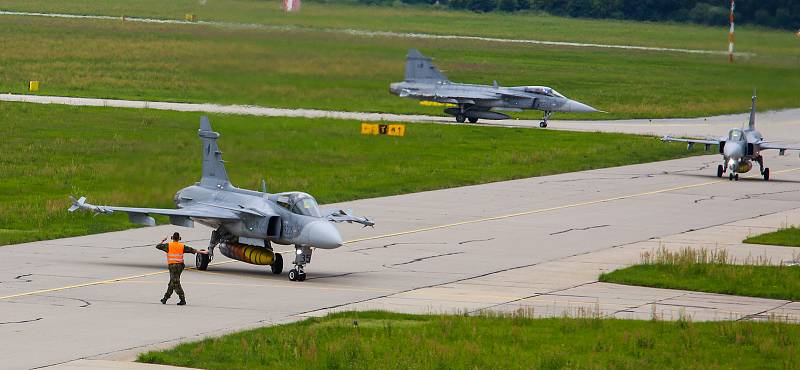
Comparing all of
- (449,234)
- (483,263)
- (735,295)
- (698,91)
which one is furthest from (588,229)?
(698,91)

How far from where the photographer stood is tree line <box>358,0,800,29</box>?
6938cm

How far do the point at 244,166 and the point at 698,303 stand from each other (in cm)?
1924

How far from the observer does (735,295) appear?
32.6m

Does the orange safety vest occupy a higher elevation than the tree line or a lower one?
lower

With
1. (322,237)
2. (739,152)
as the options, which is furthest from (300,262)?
(739,152)

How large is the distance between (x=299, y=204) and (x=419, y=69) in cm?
4704

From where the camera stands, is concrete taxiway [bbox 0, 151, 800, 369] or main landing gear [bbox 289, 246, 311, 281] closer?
concrete taxiway [bbox 0, 151, 800, 369]

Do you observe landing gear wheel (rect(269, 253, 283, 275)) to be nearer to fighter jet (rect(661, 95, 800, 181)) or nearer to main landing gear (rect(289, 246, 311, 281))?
main landing gear (rect(289, 246, 311, 281))

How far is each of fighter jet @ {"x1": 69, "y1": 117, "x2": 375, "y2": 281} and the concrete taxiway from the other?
23.9 inches

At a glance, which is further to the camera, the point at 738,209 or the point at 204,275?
the point at 738,209

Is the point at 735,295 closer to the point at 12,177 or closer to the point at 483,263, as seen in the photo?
the point at 483,263

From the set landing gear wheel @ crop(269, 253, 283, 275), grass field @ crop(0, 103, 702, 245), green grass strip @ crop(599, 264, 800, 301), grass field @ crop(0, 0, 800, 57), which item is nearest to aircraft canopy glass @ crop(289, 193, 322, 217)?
landing gear wheel @ crop(269, 253, 283, 275)

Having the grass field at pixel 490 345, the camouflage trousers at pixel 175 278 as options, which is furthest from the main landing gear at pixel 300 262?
the grass field at pixel 490 345

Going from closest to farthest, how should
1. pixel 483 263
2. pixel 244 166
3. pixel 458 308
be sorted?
pixel 458 308
pixel 483 263
pixel 244 166
